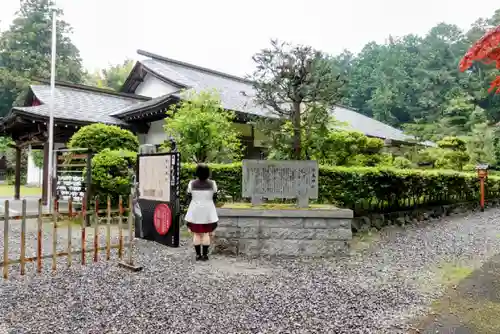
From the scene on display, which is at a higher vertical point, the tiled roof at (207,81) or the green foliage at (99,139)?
the tiled roof at (207,81)

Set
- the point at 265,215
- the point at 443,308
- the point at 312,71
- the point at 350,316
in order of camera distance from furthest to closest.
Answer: the point at 312,71 < the point at 265,215 < the point at 443,308 < the point at 350,316

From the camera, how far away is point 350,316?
12.5 ft

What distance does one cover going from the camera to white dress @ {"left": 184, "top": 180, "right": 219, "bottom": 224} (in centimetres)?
601

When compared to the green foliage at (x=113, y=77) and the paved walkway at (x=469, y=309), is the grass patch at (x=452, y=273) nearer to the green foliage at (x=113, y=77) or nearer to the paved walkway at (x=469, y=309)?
the paved walkway at (x=469, y=309)

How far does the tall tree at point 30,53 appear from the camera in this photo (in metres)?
33.5

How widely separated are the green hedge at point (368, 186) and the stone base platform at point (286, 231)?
1.70m

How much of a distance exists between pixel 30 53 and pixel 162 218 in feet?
124

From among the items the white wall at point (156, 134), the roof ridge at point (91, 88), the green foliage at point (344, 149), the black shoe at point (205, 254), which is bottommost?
the black shoe at point (205, 254)

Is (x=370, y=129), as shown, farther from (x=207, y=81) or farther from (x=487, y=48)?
(x=487, y=48)

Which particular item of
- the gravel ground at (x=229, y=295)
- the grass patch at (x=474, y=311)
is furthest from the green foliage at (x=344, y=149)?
the grass patch at (x=474, y=311)

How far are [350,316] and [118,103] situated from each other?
16010 mm

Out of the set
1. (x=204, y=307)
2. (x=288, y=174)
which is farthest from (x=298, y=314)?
(x=288, y=174)

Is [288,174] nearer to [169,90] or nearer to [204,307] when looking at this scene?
[204,307]

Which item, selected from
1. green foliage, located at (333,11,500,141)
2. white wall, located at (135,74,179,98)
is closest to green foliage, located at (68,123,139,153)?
white wall, located at (135,74,179,98)
